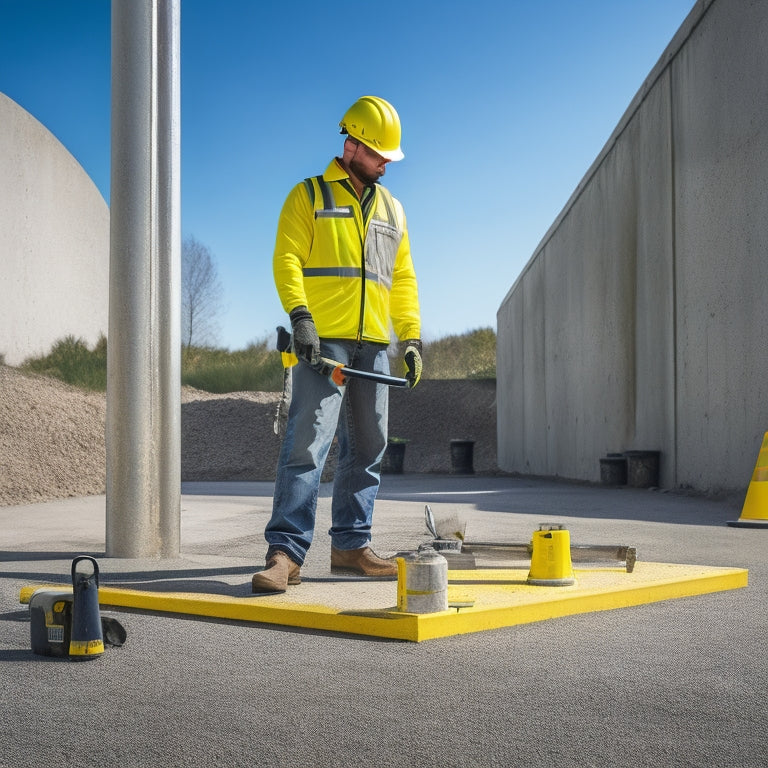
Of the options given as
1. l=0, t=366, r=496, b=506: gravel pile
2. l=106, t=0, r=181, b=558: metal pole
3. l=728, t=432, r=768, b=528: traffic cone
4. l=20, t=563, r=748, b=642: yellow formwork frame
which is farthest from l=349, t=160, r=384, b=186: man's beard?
l=728, t=432, r=768, b=528: traffic cone

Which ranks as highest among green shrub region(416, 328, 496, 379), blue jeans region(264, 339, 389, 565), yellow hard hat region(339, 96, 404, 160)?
green shrub region(416, 328, 496, 379)

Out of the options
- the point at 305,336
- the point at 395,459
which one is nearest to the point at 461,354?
the point at 395,459

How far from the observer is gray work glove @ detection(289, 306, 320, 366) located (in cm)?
464

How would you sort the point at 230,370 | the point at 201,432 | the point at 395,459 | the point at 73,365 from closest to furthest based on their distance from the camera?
1. the point at 73,365
2. the point at 395,459
3. the point at 201,432
4. the point at 230,370

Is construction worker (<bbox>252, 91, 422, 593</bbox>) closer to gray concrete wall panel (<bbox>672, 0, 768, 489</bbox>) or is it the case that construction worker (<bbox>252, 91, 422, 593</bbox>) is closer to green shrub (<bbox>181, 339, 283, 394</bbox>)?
gray concrete wall panel (<bbox>672, 0, 768, 489</bbox>)

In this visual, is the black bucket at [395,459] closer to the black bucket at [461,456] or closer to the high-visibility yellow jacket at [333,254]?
the black bucket at [461,456]

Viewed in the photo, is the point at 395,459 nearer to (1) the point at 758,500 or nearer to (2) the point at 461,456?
(2) the point at 461,456

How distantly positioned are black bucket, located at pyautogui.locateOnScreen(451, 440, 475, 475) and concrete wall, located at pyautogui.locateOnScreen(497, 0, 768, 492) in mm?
6726

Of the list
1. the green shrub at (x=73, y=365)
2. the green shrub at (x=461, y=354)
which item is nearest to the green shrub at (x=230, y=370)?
the green shrub at (x=461, y=354)

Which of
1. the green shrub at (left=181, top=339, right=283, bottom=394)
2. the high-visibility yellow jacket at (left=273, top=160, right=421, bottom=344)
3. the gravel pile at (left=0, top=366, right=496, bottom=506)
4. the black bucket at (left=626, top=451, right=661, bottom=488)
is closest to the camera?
the high-visibility yellow jacket at (left=273, top=160, right=421, bottom=344)

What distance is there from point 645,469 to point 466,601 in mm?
10591

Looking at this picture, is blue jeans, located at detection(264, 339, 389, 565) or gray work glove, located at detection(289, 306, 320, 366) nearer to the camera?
gray work glove, located at detection(289, 306, 320, 366)

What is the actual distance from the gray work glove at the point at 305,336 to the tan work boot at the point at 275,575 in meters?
0.95

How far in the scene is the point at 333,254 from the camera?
16.1 ft
